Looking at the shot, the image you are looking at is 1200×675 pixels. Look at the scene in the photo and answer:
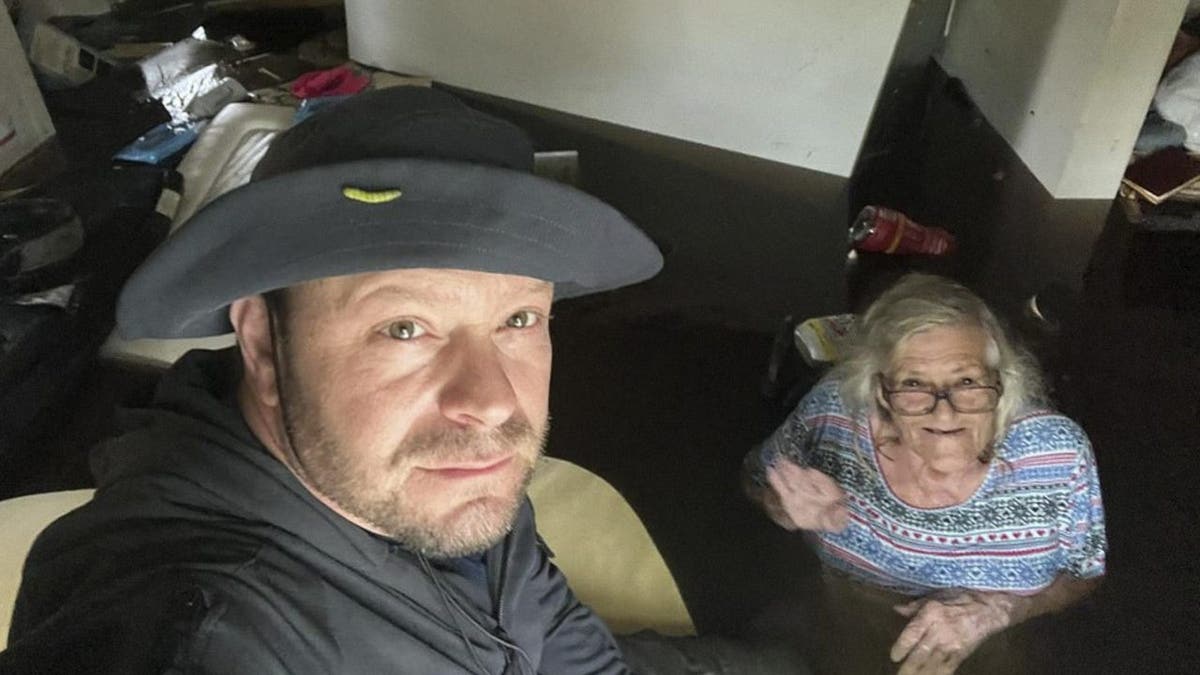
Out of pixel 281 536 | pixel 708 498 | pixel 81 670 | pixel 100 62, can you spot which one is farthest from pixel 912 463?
pixel 100 62

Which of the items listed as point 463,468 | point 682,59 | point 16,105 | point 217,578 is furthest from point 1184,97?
point 16,105

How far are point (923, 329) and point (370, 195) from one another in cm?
91

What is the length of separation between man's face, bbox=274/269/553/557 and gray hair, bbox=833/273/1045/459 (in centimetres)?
77

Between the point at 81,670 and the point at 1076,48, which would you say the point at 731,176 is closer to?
the point at 1076,48

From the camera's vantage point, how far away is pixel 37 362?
197 cm

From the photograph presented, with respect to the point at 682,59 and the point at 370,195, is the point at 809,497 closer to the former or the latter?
the point at 370,195

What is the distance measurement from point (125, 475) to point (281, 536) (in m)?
0.13

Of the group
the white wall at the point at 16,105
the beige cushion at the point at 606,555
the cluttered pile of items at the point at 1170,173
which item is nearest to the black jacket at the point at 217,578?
the beige cushion at the point at 606,555

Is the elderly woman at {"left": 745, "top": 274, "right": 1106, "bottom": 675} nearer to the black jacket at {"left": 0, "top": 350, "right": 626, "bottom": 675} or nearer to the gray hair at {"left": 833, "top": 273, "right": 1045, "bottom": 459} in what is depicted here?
the gray hair at {"left": 833, "top": 273, "right": 1045, "bottom": 459}

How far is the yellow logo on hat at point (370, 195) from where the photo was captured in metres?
0.74

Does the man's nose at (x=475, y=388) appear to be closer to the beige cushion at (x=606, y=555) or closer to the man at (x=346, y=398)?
the man at (x=346, y=398)

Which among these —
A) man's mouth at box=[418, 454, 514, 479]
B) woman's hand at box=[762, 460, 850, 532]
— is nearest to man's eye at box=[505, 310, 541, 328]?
man's mouth at box=[418, 454, 514, 479]

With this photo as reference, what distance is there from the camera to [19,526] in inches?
54.1

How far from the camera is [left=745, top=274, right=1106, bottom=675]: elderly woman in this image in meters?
1.38
